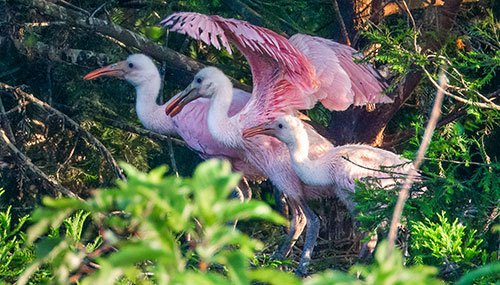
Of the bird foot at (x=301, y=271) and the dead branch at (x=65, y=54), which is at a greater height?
the dead branch at (x=65, y=54)

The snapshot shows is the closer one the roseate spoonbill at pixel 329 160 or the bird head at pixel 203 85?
the roseate spoonbill at pixel 329 160

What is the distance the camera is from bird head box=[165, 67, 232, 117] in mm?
6125

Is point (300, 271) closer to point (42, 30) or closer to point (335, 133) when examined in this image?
point (335, 133)

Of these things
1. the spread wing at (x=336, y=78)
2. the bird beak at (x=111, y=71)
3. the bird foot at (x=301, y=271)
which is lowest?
the bird foot at (x=301, y=271)

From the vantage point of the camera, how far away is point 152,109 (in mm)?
6656

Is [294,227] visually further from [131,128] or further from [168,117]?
[131,128]

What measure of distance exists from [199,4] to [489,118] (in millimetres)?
2442

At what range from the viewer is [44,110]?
601cm

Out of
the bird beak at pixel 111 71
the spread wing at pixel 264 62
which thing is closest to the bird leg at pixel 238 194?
the spread wing at pixel 264 62

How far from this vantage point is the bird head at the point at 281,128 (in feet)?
18.7

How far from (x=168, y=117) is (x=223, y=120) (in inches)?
23.4

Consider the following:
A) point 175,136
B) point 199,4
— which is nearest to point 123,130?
point 175,136

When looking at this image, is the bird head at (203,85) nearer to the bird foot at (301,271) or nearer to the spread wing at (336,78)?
the spread wing at (336,78)

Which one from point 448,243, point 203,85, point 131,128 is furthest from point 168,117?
point 448,243
